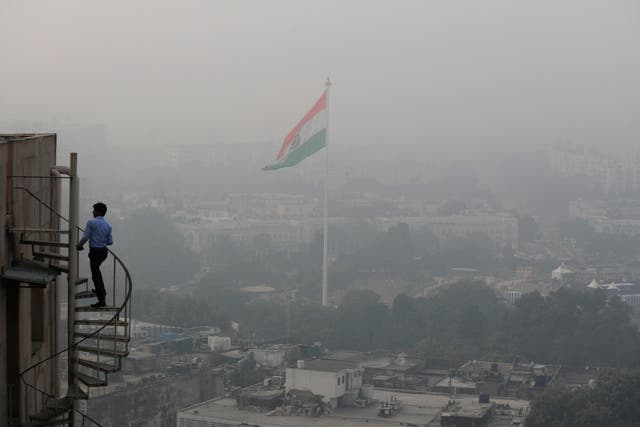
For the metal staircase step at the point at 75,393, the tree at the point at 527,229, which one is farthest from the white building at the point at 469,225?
the metal staircase step at the point at 75,393

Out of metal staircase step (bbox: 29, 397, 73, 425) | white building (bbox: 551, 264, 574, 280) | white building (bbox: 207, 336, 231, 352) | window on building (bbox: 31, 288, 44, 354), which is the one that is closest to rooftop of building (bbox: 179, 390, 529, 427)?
white building (bbox: 207, 336, 231, 352)

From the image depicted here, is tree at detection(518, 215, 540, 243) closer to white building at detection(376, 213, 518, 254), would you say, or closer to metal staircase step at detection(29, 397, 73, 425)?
white building at detection(376, 213, 518, 254)

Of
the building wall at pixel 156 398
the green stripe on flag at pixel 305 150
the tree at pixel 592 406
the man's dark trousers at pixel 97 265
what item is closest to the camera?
the man's dark trousers at pixel 97 265

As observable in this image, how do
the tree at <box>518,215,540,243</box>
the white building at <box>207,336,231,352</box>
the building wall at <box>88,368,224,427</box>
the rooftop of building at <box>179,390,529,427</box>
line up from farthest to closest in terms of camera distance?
the tree at <box>518,215,540,243</box>, the white building at <box>207,336,231,352</box>, the building wall at <box>88,368,224,427</box>, the rooftop of building at <box>179,390,529,427</box>

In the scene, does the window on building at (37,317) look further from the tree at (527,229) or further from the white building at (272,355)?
the tree at (527,229)

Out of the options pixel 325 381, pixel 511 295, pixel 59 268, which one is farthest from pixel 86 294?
pixel 511 295

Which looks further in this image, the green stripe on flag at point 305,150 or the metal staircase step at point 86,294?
the green stripe on flag at point 305,150

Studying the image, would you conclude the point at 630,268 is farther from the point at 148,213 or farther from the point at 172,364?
the point at 172,364
